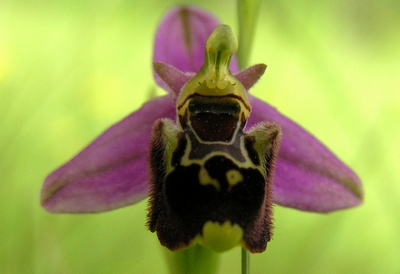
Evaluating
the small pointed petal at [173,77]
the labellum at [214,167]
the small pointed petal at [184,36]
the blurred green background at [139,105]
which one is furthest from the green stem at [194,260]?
the blurred green background at [139,105]

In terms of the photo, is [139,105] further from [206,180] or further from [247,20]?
[206,180]

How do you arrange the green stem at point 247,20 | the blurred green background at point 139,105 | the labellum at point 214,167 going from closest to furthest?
the labellum at point 214,167
the green stem at point 247,20
the blurred green background at point 139,105

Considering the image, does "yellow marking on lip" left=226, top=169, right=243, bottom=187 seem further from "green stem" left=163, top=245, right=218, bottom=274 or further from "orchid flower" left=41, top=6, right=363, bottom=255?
"green stem" left=163, top=245, right=218, bottom=274

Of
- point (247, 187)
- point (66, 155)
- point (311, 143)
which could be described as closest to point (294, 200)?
point (311, 143)

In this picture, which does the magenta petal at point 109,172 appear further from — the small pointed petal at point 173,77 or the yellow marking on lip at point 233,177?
the yellow marking on lip at point 233,177

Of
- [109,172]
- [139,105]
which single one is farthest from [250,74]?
[139,105]

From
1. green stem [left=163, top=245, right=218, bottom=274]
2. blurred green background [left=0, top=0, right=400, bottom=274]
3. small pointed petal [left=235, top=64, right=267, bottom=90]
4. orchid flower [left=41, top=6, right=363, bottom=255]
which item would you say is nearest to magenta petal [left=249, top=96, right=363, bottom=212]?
orchid flower [left=41, top=6, right=363, bottom=255]
